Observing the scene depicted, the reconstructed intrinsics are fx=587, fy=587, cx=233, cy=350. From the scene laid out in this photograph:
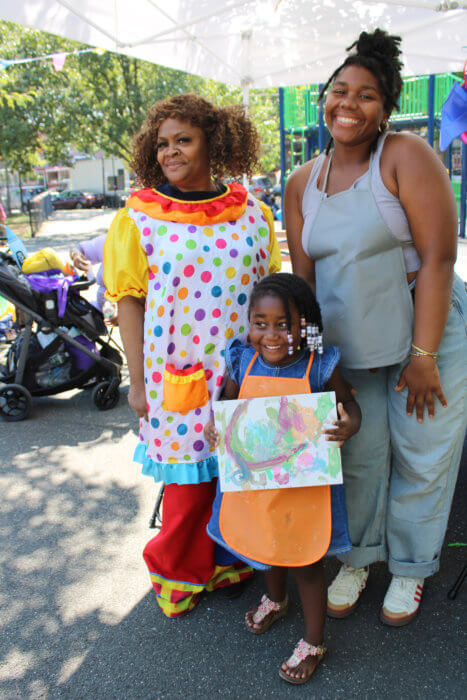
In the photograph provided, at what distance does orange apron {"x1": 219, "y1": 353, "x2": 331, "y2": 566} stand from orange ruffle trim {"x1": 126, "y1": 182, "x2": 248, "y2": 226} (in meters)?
0.66

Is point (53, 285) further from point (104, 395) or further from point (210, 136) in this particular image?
point (210, 136)

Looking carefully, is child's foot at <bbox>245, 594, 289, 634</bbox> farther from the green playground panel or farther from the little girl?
the green playground panel

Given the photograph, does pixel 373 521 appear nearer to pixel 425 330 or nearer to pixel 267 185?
pixel 425 330

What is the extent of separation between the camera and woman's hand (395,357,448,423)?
207cm

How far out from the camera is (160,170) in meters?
2.47

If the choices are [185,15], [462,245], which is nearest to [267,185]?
[462,245]

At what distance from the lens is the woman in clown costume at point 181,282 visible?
216cm

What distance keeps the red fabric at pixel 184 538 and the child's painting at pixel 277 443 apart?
1.64 ft

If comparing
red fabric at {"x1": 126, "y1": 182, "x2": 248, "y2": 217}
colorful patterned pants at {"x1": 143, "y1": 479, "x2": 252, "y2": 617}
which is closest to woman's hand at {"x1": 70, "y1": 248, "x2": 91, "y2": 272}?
red fabric at {"x1": 126, "y1": 182, "x2": 248, "y2": 217}

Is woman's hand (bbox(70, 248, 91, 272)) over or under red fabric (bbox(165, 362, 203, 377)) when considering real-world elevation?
over

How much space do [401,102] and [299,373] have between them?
45.4 ft

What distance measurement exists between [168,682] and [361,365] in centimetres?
135

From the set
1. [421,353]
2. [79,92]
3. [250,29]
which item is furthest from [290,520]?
[79,92]

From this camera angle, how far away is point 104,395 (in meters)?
4.84
